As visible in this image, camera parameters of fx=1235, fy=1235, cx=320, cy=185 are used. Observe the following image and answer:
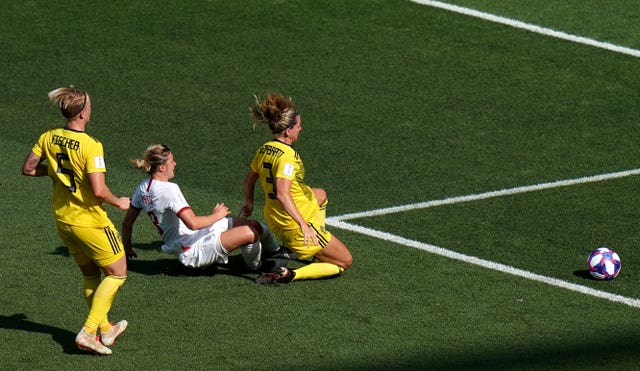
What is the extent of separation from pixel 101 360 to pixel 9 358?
0.74 m

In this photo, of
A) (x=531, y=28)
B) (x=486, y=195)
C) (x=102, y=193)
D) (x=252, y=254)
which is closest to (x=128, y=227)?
(x=252, y=254)

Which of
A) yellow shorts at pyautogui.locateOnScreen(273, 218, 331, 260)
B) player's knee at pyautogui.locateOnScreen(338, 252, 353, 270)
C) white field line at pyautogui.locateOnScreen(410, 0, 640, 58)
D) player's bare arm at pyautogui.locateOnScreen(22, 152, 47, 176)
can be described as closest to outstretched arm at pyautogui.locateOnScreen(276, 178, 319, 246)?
yellow shorts at pyautogui.locateOnScreen(273, 218, 331, 260)

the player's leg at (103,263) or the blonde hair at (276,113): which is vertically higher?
the blonde hair at (276,113)

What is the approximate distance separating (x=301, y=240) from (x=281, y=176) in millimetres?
749

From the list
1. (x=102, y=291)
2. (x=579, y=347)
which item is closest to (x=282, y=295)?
(x=102, y=291)

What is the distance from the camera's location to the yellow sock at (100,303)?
979 cm

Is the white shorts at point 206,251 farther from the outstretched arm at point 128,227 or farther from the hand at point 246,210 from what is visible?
the outstretched arm at point 128,227

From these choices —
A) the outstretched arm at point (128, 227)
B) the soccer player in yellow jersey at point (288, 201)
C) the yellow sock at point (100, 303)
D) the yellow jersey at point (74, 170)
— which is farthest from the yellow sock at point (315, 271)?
the yellow jersey at point (74, 170)

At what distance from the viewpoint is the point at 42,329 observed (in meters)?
10.5

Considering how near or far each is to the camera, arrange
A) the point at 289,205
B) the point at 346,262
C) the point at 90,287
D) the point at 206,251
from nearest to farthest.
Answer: the point at 90,287 < the point at 289,205 < the point at 206,251 < the point at 346,262

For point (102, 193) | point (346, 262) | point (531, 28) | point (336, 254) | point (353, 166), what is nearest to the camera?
point (102, 193)

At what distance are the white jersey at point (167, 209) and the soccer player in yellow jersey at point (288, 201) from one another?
70 centimetres

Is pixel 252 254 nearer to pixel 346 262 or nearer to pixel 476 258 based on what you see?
pixel 346 262

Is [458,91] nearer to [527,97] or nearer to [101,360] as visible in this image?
[527,97]
